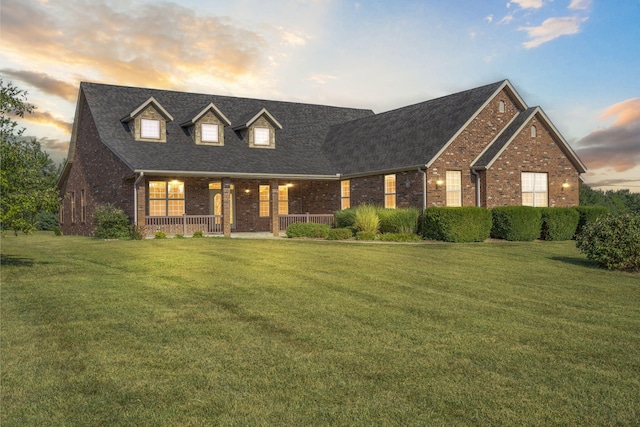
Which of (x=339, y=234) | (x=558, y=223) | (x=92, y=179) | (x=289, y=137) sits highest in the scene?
(x=289, y=137)

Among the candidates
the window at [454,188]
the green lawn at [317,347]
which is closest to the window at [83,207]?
the green lawn at [317,347]

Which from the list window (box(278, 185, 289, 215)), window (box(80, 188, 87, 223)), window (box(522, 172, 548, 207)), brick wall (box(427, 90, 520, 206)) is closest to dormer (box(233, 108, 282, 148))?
window (box(278, 185, 289, 215))

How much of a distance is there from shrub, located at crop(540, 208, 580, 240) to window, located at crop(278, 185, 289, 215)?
14069mm

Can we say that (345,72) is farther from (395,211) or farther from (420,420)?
(420,420)

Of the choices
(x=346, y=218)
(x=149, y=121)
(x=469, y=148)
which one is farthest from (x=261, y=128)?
(x=469, y=148)

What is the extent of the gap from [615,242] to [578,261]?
1.89m

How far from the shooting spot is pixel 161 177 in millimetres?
27297

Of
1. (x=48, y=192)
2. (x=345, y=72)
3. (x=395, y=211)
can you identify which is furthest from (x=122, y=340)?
(x=345, y=72)

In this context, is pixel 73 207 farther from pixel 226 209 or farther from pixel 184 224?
pixel 226 209

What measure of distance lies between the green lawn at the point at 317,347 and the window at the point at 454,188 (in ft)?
40.2

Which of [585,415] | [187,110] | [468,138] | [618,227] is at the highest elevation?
[187,110]

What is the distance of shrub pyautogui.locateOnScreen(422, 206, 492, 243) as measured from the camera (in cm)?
2277

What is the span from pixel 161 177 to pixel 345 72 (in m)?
10.5

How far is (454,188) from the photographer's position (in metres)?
25.8
